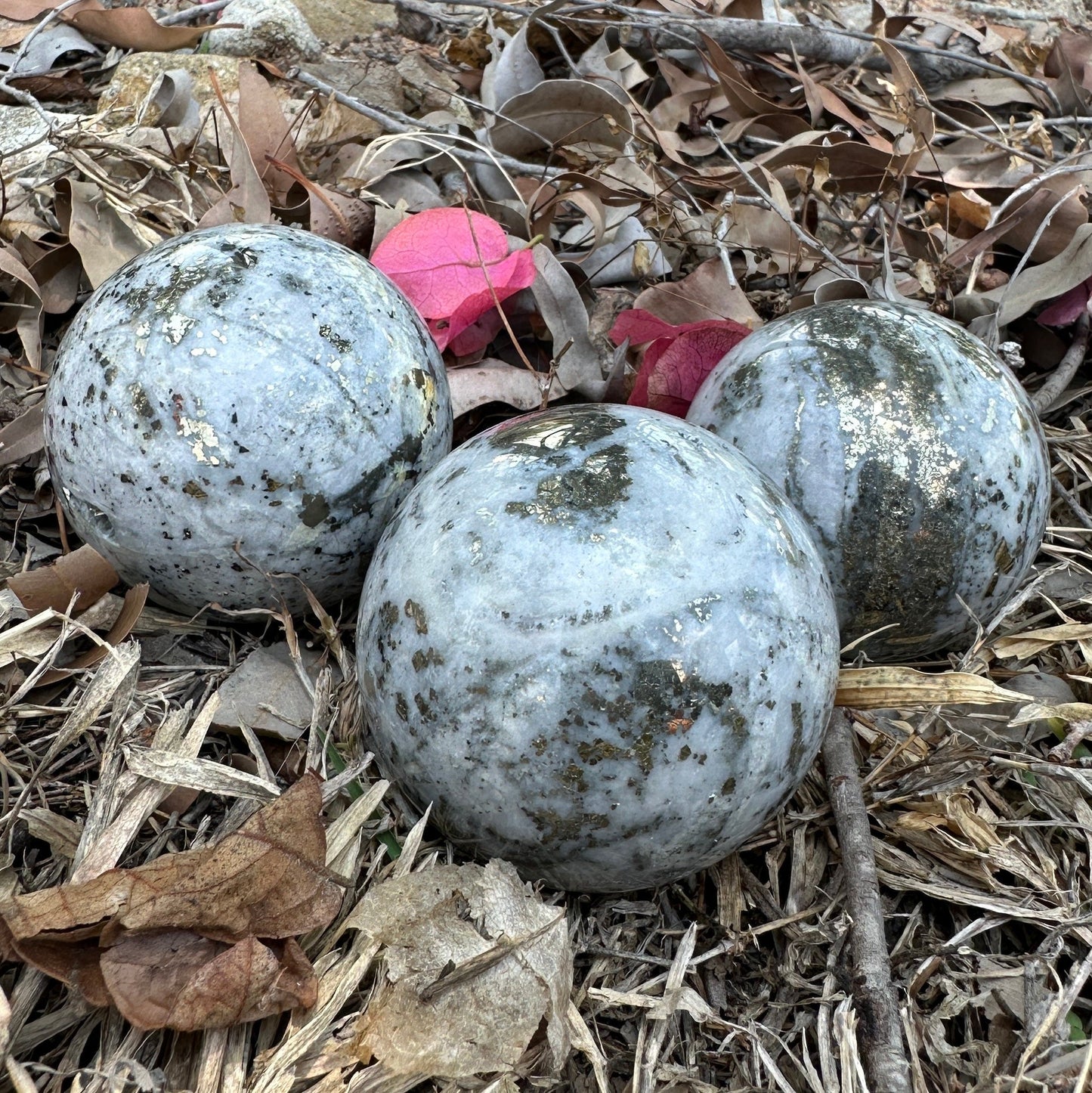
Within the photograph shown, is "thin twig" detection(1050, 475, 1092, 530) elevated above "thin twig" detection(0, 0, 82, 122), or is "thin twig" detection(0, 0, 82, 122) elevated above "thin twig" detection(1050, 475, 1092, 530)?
"thin twig" detection(0, 0, 82, 122)

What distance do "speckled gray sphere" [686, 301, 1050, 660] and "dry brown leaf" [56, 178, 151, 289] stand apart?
1.56m

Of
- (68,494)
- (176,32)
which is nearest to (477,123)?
(176,32)

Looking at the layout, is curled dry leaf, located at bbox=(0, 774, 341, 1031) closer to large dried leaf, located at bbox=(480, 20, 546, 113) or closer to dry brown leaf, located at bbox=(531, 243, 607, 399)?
dry brown leaf, located at bbox=(531, 243, 607, 399)

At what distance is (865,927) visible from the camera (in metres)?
1.71

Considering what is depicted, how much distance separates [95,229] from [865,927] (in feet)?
7.76

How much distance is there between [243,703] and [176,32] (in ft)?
7.72

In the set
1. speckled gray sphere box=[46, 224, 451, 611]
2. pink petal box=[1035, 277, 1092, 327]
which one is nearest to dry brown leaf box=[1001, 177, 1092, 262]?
pink petal box=[1035, 277, 1092, 327]

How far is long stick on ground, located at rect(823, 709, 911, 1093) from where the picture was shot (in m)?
1.55

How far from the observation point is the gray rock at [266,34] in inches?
134

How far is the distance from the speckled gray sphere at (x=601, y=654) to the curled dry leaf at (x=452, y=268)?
828 mm

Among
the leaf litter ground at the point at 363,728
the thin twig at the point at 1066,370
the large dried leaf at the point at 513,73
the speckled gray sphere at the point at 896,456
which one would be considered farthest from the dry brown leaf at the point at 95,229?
the thin twig at the point at 1066,370

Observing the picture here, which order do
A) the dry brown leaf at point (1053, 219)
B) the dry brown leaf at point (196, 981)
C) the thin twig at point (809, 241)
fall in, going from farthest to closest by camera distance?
the dry brown leaf at point (1053, 219) < the thin twig at point (809, 241) < the dry brown leaf at point (196, 981)

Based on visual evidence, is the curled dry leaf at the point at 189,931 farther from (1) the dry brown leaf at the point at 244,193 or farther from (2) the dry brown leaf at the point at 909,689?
(1) the dry brown leaf at the point at 244,193

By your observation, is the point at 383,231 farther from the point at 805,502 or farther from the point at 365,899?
the point at 365,899
